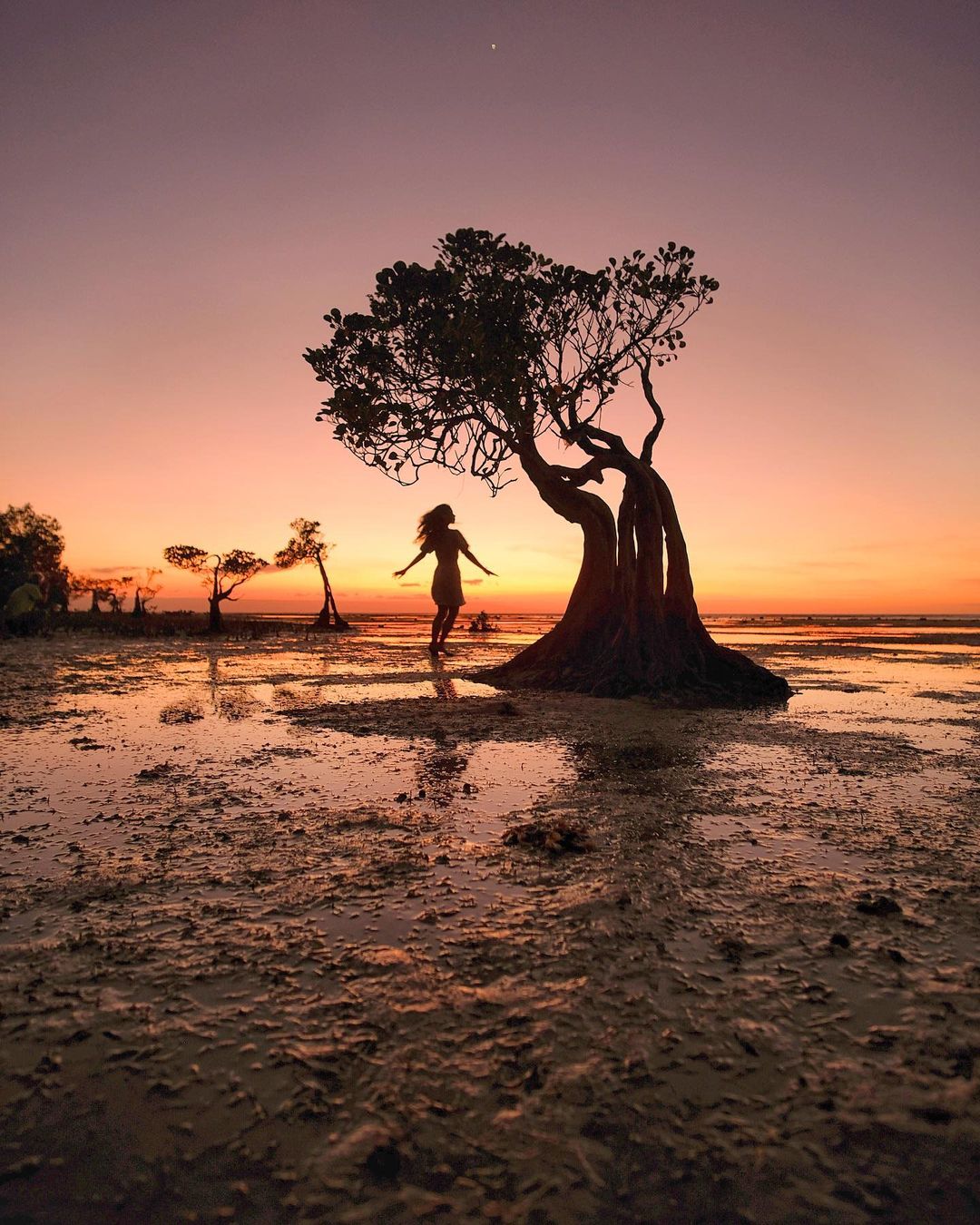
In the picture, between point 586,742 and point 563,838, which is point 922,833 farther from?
point 586,742

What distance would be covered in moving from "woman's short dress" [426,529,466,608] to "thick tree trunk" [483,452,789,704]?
3324 mm

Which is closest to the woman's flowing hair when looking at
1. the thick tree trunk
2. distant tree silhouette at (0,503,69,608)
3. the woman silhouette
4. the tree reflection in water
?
the woman silhouette

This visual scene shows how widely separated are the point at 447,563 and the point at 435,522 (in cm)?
110

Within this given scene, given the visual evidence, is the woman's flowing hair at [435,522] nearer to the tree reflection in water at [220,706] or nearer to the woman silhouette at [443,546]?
the woman silhouette at [443,546]

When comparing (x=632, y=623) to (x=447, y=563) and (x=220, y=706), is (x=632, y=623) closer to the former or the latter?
(x=447, y=563)

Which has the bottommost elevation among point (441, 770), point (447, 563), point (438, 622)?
point (441, 770)

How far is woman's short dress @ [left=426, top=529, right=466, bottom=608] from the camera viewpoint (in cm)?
1761

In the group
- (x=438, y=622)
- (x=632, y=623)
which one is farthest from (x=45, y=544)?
(x=632, y=623)

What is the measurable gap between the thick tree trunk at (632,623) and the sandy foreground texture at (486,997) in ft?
21.8

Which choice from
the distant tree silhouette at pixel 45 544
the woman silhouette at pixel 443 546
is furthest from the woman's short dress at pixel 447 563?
the distant tree silhouette at pixel 45 544

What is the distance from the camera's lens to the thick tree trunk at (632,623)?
1242 centimetres

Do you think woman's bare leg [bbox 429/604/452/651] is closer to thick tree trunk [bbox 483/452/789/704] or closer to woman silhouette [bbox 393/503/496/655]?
woman silhouette [bbox 393/503/496/655]

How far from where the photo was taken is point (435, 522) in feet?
57.5

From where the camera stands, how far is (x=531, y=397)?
1391cm
